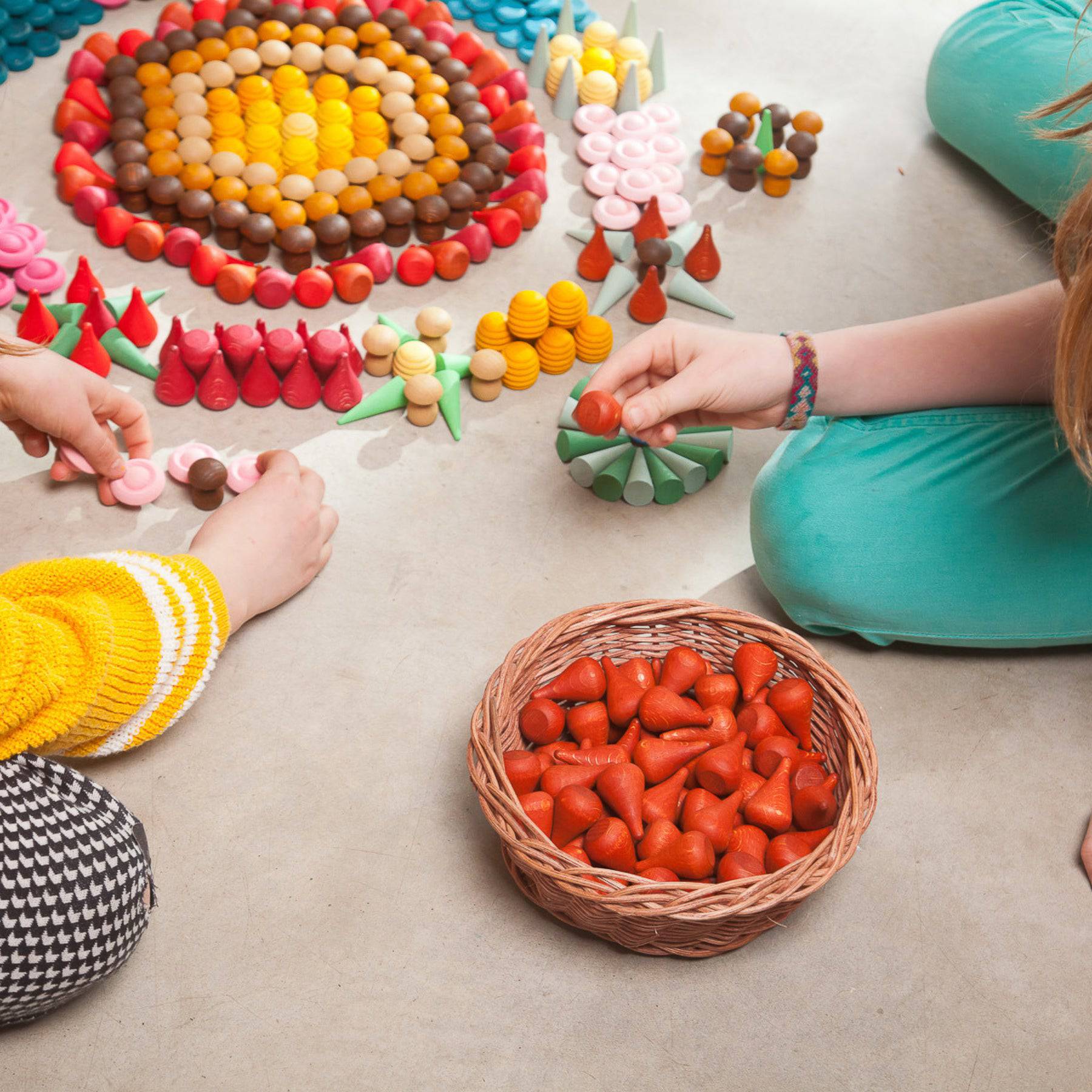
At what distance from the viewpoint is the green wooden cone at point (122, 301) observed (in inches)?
57.5

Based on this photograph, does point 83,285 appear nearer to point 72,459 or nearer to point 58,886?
point 72,459

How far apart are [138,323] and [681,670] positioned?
0.84 meters

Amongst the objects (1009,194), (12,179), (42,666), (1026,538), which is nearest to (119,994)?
(42,666)

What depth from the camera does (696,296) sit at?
1.57 m

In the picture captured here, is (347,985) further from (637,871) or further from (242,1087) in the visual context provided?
(637,871)

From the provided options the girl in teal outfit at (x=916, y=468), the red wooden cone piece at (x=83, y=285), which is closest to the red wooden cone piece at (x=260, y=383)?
the red wooden cone piece at (x=83, y=285)

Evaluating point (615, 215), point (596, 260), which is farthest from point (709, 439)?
point (615, 215)

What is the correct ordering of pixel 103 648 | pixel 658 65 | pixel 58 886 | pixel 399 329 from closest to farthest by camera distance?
pixel 58 886, pixel 103 648, pixel 399 329, pixel 658 65

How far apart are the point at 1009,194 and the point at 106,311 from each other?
1.38m

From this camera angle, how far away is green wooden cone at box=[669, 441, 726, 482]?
1.36 metres

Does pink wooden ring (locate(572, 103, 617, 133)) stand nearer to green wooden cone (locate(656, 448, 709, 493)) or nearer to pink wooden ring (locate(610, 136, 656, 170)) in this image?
pink wooden ring (locate(610, 136, 656, 170))

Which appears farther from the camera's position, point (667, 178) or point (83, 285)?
point (667, 178)

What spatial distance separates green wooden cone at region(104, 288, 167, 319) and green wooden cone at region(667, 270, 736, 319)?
27.5 inches

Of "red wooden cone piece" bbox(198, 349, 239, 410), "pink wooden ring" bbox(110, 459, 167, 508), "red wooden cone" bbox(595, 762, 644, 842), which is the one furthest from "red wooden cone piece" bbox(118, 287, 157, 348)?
"red wooden cone" bbox(595, 762, 644, 842)
